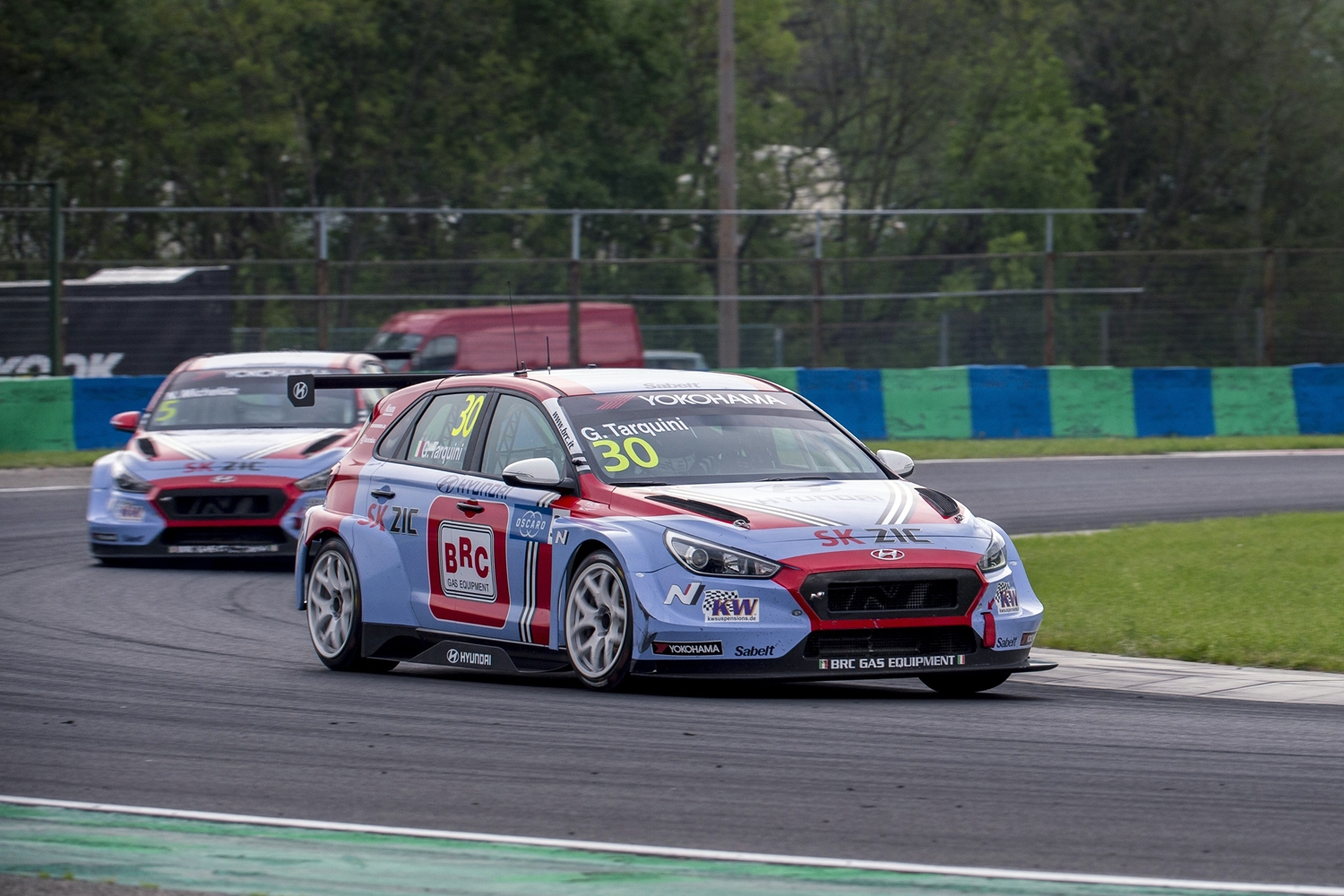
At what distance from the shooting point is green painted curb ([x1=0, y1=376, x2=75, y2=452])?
24172mm

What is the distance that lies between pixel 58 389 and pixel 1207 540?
14.7 meters

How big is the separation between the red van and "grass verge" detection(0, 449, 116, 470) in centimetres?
505

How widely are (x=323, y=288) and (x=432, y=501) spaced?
1882cm

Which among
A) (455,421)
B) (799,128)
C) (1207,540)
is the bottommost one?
(1207,540)

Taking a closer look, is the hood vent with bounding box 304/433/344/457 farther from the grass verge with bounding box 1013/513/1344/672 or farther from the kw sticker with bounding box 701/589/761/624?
the kw sticker with bounding box 701/589/761/624

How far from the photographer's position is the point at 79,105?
4109cm

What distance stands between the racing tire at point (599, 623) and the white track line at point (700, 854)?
2476 millimetres

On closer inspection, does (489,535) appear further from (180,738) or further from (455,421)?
(180,738)

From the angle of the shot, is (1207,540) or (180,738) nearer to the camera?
(180,738)

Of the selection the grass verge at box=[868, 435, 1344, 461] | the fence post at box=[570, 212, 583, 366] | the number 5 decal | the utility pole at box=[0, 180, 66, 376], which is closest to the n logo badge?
the number 5 decal

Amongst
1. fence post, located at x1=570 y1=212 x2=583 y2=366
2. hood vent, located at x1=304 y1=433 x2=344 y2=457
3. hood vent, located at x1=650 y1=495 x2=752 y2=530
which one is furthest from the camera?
fence post, located at x1=570 y1=212 x2=583 y2=366

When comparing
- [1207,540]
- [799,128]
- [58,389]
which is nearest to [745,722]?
[1207,540]

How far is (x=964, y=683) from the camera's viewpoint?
349 inches

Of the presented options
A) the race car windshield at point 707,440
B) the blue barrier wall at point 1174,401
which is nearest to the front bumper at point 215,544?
the race car windshield at point 707,440
